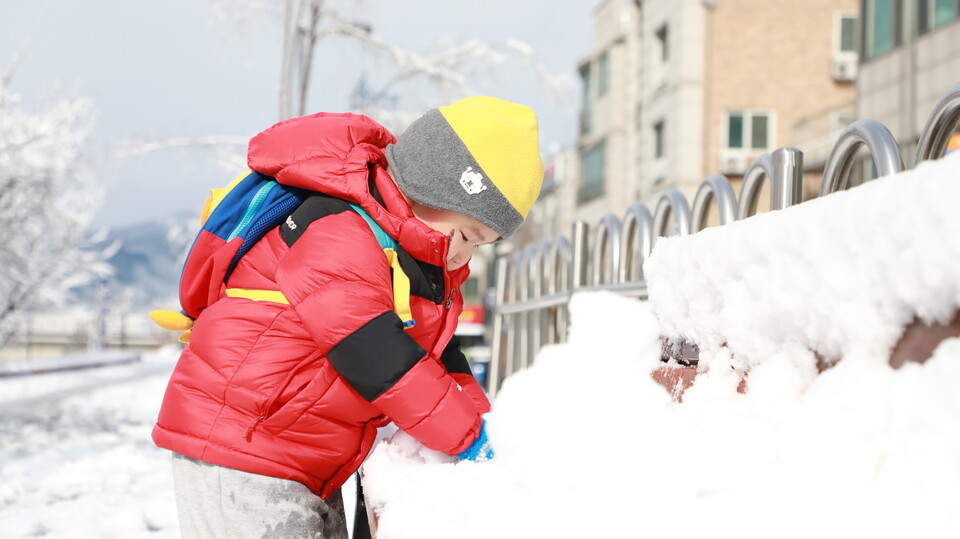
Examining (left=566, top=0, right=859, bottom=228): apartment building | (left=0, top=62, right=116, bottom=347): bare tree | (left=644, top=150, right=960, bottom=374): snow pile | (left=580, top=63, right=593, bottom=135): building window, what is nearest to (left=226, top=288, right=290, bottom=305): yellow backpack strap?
(left=644, top=150, right=960, bottom=374): snow pile

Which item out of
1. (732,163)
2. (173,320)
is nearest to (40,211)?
(173,320)

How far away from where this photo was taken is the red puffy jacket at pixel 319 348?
5.39 ft

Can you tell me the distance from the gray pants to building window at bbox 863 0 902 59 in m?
16.4

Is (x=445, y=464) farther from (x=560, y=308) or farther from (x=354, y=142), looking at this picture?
(x=560, y=308)

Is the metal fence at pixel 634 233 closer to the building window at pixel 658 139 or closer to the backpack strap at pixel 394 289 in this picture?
the backpack strap at pixel 394 289

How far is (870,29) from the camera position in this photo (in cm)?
1648

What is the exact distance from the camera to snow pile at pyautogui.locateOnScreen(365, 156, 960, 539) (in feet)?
2.14

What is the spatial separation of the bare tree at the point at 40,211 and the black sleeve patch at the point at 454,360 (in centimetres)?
1064

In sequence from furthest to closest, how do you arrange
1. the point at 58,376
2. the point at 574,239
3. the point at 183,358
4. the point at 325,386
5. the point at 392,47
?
1. the point at 58,376
2. the point at 392,47
3. the point at 574,239
4. the point at 183,358
5. the point at 325,386

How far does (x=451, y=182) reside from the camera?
1.88m

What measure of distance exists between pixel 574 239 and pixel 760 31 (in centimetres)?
2306

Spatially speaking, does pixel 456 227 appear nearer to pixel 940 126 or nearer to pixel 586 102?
pixel 940 126

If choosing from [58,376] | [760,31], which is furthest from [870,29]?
[58,376]

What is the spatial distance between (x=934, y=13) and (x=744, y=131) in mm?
9952
